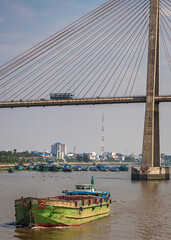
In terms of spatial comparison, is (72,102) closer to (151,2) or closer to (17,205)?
(151,2)

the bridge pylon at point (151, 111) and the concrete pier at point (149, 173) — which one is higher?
the bridge pylon at point (151, 111)

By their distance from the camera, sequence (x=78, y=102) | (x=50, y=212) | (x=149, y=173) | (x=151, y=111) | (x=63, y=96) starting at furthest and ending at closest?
(x=63, y=96) → (x=78, y=102) → (x=151, y=111) → (x=149, y=173) → (x=50, y=212)

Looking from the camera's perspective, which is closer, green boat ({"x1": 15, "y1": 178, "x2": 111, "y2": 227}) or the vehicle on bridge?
green boat ({"x1": 15, "y1": 178, "x2": 111, "y2": 227})

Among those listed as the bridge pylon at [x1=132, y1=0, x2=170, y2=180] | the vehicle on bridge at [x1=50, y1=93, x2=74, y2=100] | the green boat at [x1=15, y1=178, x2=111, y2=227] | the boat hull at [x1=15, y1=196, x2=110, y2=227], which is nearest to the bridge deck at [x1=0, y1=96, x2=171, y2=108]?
the bridge pylon at [x1=132, y1=0, x2=170, y2=180]

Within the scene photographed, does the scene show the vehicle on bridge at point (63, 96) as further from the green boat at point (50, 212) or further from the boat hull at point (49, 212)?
the boat hull at point (49, 212)

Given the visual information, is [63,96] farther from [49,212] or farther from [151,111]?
[49,212]

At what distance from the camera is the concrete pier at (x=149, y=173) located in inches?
3231

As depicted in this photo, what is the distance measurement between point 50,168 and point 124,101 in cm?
7164

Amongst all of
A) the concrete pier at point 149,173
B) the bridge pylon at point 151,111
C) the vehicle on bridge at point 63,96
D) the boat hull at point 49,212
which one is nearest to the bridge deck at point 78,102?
the bridge pylon at point 151,111

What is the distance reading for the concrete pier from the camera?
8206 centimetres

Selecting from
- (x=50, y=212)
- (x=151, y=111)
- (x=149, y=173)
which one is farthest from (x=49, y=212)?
(x=151, y=111)

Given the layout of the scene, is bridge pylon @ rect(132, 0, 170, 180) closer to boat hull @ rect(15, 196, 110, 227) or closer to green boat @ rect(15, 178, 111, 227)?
green boat @ rect(15, 178, 111, 227)

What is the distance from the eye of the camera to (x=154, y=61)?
82.8 meters

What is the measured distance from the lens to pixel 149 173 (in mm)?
82125
